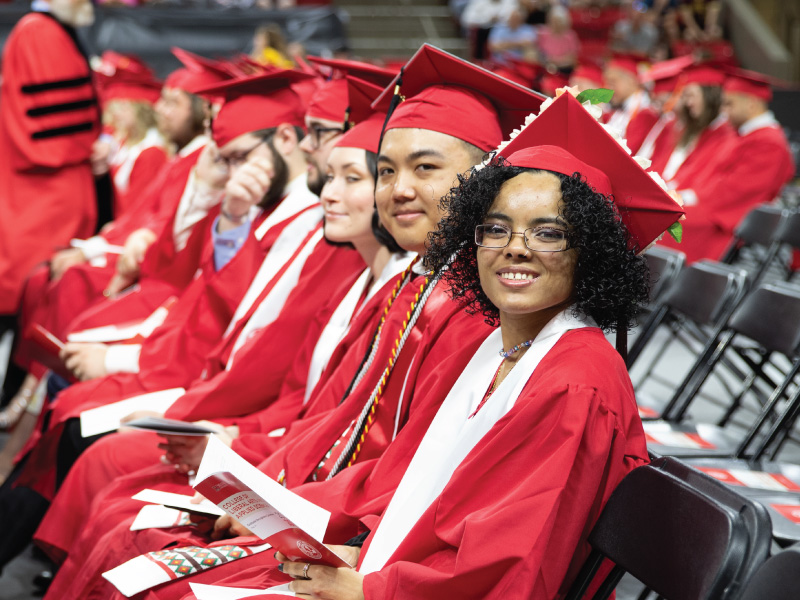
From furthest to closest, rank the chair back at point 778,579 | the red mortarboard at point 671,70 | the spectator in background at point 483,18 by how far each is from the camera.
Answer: the spectator in background at point 483,18, the red mortarboard at point 671,70, the chair back at point 778,579

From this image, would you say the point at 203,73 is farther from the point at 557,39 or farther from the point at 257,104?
the point at 557,39

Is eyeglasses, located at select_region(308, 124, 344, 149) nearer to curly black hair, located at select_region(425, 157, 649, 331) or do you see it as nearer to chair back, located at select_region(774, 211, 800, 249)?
curly black hair, located at select_region(425, 157, 649, 331)

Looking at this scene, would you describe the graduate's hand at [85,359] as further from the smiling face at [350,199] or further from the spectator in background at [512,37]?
the spectator in background at [512,37]

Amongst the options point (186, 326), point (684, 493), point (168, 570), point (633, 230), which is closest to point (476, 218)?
point (633, 230)

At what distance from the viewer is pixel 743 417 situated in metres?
4.58

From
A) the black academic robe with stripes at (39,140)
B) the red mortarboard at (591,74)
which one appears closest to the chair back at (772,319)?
the black academic robe with stripes at (39,140)

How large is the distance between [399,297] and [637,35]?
12.3 m

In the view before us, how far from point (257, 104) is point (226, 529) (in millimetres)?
1894

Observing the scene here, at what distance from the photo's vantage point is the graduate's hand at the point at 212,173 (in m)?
4.05

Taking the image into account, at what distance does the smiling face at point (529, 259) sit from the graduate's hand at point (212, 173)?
257cm

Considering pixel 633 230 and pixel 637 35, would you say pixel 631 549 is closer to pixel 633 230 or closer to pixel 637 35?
pixel 633 230

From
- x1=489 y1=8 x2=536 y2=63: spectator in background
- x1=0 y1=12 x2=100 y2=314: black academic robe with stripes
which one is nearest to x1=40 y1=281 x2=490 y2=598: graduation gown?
x1=0 y1=12 x2=100 y2=314: black academic robe with stripes

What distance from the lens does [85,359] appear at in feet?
11.2

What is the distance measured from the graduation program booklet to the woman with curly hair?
58 millimetres
